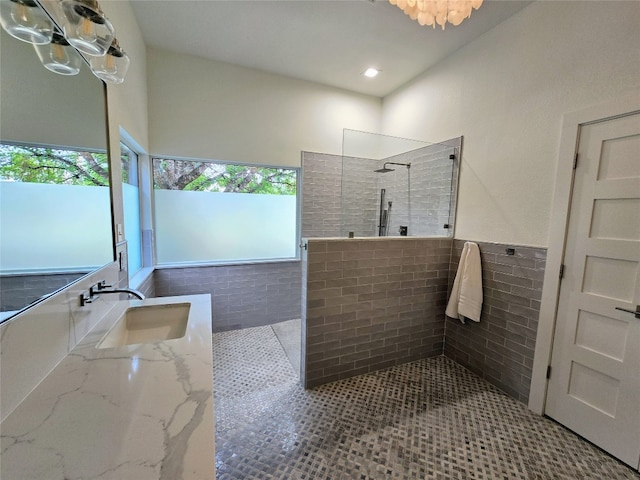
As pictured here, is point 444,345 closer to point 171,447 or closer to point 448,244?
point 448,244

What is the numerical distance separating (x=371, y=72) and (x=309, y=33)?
91 cm

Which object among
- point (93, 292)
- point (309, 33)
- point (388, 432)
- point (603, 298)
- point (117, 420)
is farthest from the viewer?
point (309, 33)

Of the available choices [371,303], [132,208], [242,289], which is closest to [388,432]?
[371,303]

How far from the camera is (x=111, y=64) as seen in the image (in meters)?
1.27

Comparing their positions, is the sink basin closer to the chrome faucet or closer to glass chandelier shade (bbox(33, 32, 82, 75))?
the chrome faucet

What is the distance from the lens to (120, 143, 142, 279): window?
2.24 metres

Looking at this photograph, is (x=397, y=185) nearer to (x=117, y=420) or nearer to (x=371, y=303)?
(x=371, y=303)

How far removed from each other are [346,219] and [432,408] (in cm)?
204

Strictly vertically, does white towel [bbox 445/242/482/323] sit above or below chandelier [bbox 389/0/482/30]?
below

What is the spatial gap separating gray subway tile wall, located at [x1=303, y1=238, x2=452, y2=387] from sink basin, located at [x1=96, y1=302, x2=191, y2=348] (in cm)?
93

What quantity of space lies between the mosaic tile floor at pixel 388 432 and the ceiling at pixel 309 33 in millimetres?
3051

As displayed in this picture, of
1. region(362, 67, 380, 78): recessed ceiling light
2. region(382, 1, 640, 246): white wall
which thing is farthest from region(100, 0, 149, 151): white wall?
region(382, 1, 640, 246): white wall

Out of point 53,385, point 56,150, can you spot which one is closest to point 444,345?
point 53,385

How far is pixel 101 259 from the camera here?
1.42 metres
